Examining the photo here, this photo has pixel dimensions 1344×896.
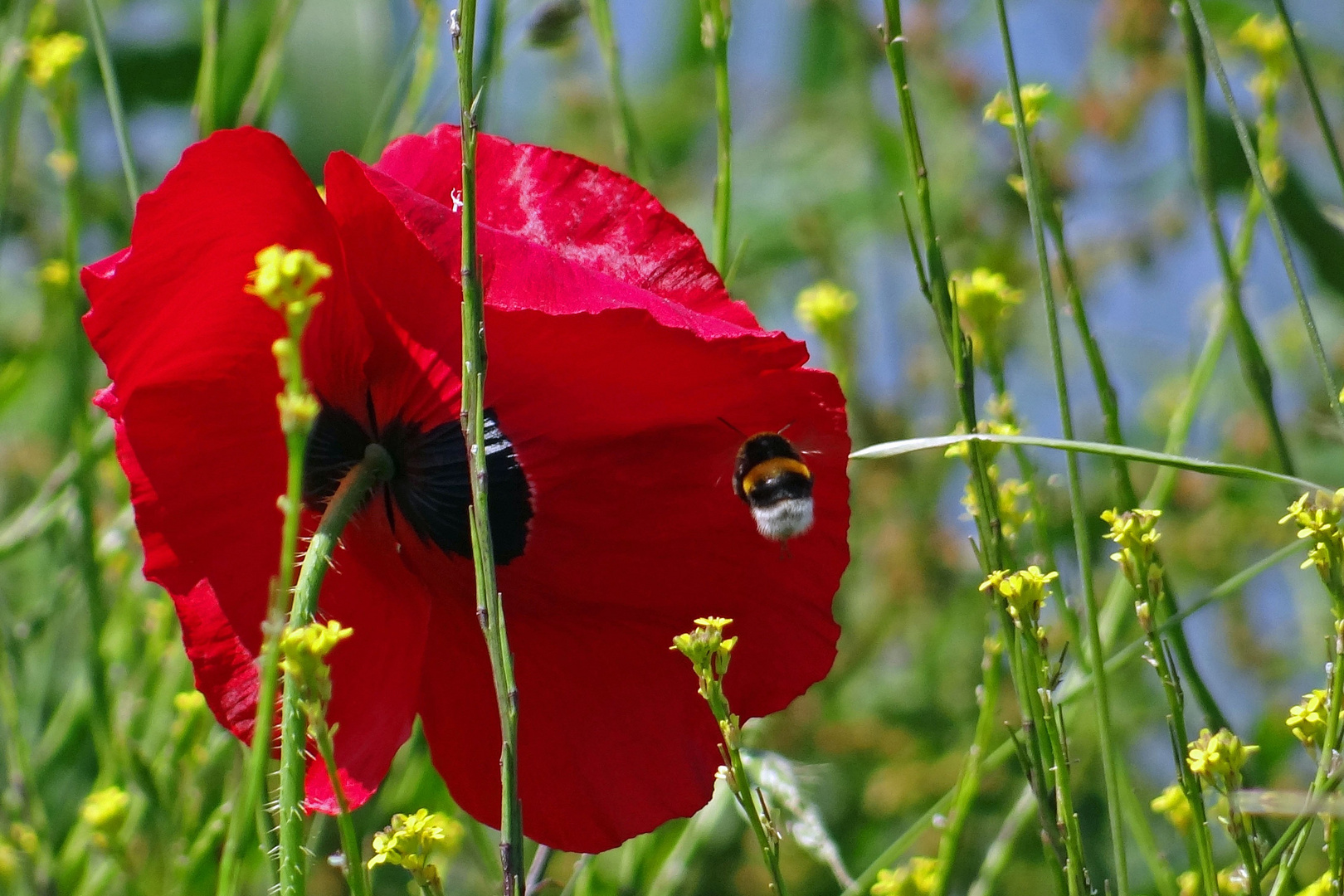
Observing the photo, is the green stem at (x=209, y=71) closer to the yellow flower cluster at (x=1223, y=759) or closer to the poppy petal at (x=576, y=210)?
the poppy petal at (x=576, y=210)

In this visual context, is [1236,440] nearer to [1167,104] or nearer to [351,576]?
[1167,104]

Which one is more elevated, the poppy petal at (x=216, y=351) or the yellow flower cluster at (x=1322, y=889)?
the poppy petal at (x=216, y=351)

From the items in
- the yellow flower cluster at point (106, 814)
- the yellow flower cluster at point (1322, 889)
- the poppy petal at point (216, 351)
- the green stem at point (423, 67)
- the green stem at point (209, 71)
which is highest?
the green stem at point (423, 67)

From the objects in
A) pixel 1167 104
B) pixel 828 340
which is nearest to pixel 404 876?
pixel 828 340

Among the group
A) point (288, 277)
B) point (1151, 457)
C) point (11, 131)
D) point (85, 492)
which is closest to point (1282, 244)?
point (1151, 457)

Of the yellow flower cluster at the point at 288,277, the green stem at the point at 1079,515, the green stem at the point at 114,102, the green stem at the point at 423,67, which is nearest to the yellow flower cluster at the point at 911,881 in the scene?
the green stem at the point at 1079,515

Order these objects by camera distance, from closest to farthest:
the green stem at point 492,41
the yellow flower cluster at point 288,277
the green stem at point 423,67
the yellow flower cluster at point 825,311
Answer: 1. the yellow flower cluster at point 288,277
2. the green stem at point 492,41
3. the yellow flower cluster at point 825,311
4. the green stem at point 423,67

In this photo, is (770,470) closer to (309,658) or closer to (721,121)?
(721,121)

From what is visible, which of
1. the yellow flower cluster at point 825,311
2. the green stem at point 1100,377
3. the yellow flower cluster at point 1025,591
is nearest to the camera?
the yellow flower cluster at point 1025,591
